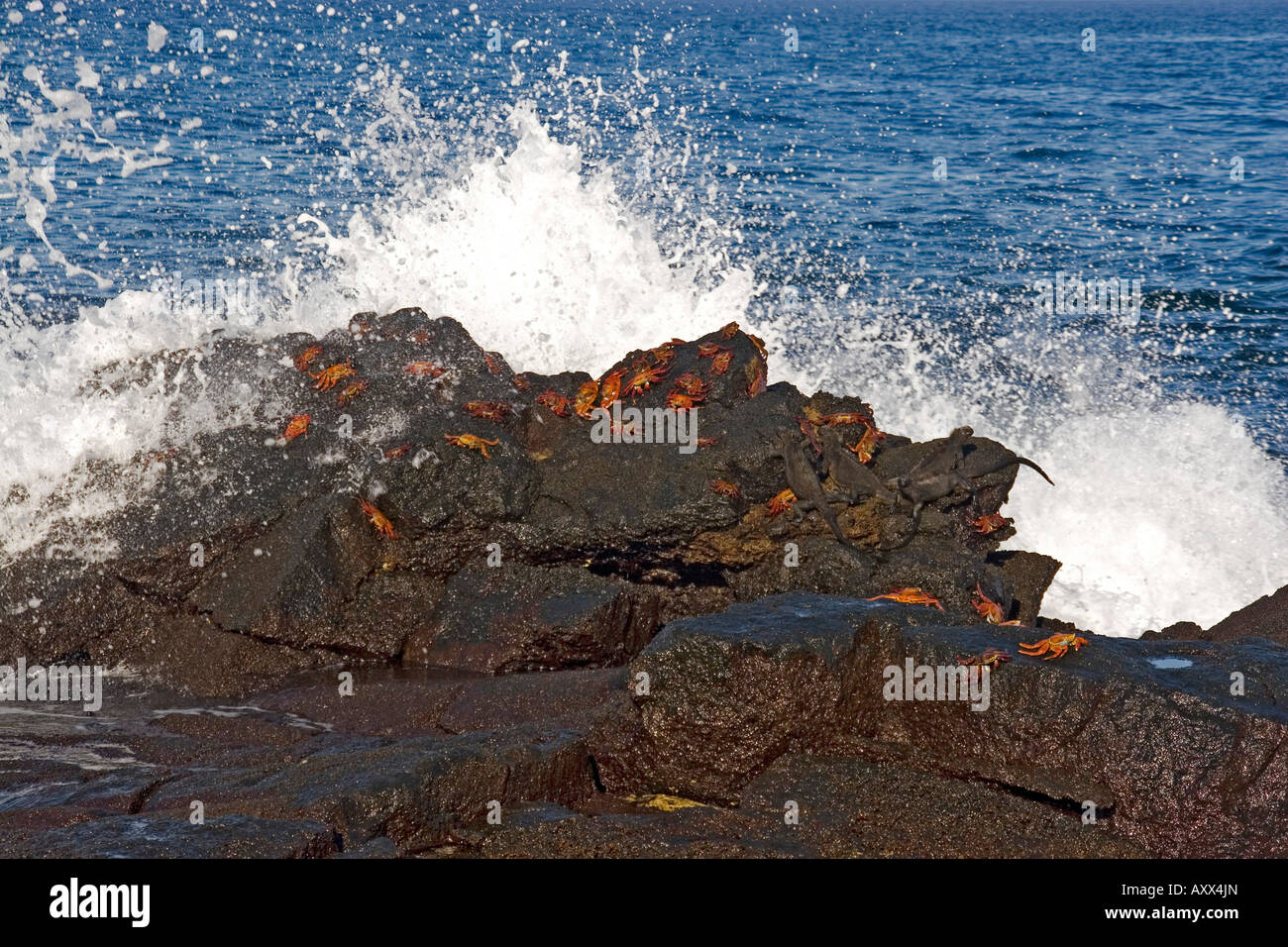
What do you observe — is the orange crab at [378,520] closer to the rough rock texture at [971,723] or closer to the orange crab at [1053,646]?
the rough rock texture at [971,723]

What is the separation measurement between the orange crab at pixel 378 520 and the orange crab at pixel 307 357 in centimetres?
135

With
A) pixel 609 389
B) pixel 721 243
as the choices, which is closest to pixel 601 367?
pixel 609 389

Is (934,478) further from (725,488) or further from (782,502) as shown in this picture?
(725,488)

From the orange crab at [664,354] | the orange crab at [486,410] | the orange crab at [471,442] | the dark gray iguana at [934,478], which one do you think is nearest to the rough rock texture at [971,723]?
the dark gray iguana at [934,478]

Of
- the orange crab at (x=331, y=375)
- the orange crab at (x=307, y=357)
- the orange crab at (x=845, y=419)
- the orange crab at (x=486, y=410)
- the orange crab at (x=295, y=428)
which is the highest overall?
the orange crab at (x=307, y=357)

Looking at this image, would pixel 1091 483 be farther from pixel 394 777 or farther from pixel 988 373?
pixel 394 777

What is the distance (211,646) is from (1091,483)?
8141 millimetres

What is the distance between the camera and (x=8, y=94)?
96.5 feet

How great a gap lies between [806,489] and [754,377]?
3.93 ft

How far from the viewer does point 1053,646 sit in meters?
5.57

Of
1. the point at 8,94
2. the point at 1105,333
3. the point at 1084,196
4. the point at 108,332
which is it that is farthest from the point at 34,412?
the point at 8,94

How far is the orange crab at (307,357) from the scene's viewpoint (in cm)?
862

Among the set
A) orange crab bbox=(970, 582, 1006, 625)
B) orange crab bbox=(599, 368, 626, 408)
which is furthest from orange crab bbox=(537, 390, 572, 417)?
orange crab bbox=(970, 582, 1006, 625)

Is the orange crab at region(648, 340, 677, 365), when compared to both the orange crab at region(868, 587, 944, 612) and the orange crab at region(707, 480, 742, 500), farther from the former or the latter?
the orange crab at region(868, 587, 944, 612)
